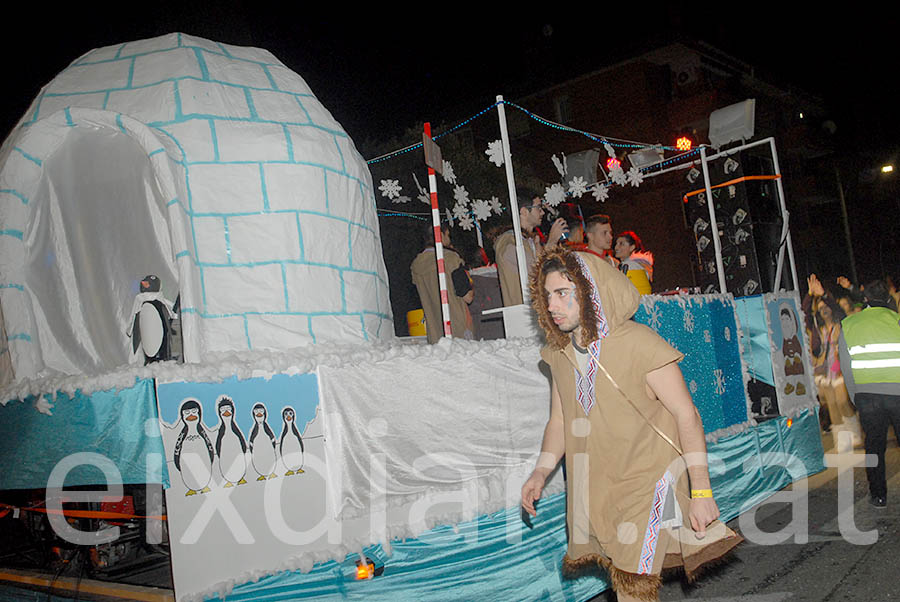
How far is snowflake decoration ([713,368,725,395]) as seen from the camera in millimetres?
6707

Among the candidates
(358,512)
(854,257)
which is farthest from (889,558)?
(854,257)

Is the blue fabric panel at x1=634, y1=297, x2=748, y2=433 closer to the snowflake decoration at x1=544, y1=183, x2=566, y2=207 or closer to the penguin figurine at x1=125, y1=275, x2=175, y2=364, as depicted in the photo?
the snowflake decoration at x1=544, y1=183, x2=566, y2=207

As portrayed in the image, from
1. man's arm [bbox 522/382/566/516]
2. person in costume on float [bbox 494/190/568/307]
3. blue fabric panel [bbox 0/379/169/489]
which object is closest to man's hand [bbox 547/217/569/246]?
person in costume on float [bbox 494/190/568/307]

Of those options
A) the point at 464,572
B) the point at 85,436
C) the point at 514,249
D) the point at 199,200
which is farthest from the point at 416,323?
the point at 85,436

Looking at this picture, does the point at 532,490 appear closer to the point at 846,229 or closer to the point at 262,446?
the point at 262,446

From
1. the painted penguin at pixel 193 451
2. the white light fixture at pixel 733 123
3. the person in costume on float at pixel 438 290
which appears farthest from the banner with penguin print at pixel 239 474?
the white light fixture at pixel 733 123

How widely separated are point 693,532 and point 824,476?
6.24m

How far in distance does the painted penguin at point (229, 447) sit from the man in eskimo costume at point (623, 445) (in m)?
1.58

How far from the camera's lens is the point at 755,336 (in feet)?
25.3

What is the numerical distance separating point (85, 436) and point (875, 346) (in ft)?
21.5

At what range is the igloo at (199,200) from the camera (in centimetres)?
477

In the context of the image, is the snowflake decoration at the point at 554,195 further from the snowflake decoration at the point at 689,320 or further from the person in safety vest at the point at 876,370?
the person in safety vest at the point at 876,370

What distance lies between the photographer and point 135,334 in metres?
5.69

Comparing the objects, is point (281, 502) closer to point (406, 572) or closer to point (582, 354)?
point (406, 572)
